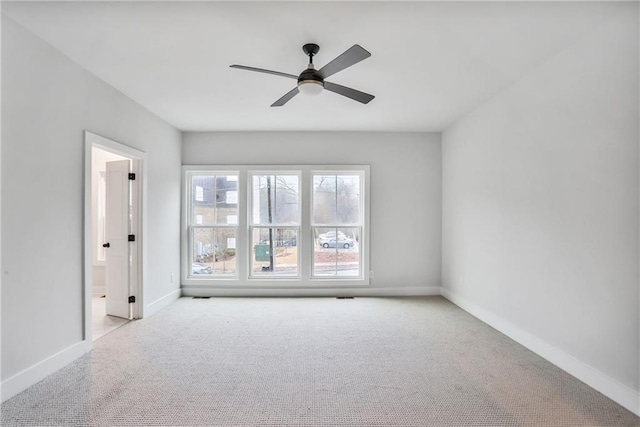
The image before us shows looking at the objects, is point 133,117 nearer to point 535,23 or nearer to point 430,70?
point 430,70

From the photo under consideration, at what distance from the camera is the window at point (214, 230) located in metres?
5.17

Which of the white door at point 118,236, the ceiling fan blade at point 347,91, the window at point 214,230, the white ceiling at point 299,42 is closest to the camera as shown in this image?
the white ceiling at point 299,42

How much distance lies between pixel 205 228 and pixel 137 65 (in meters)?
2.78

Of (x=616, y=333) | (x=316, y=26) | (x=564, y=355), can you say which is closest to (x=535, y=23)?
(x=316, y=26)

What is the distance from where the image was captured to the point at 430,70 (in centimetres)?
298

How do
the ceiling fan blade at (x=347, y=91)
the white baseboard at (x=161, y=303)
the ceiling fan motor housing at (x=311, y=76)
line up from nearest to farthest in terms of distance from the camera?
1. the ceiling fan motor housing at (x=311, y=76)
2. the ceiling fan blade at (x=347, y=91)
3. the white baseboard at (x=161, y=303)

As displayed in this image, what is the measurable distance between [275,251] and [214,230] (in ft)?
3.40

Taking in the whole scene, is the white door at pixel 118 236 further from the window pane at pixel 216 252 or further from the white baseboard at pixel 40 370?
the window pane at pixel 216 252

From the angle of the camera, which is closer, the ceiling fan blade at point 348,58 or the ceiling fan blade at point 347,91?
the ceiling fan blade at point 348,58

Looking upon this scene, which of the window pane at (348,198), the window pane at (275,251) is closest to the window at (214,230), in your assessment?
the window pane at (275,251)

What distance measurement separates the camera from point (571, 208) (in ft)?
8.52

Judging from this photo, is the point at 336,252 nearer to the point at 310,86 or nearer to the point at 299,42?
the point at 310,86

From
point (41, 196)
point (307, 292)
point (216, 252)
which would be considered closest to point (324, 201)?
point (307, 292)

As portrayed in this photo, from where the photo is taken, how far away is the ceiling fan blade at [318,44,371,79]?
2.03 m
